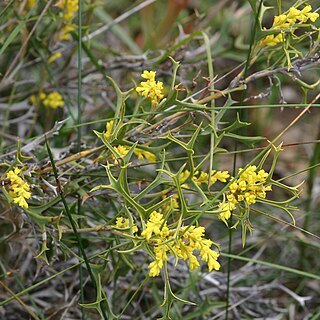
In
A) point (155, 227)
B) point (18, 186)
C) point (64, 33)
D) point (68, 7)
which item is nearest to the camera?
point (155, 227)

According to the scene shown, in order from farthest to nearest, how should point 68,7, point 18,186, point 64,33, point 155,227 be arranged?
1. point 64,33
2. point 68,7
3. point 18,186
4. point 155,227

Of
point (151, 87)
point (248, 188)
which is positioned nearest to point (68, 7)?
point (151, 87)

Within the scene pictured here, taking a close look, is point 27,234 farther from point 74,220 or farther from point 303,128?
point 303,128

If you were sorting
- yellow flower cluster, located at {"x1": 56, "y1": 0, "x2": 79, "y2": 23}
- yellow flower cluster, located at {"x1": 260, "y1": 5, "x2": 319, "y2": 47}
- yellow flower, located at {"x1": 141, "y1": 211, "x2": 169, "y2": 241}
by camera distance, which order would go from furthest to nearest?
yellow flower cluster, located at {"x1": 56, "y1": 0, "x2": 79, "y2": 23}
yellow flower cluster, located at {"x1": 260, "y1": 5, "x2": 319, "y2": 47}
yellow flower, located at {"x1": 141, "y1": 211, "x2": 169, "y2": 241}

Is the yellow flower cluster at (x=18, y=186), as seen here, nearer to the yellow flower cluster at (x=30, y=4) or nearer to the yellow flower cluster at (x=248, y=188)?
the yellow flower cluster at (x=248, y=188)

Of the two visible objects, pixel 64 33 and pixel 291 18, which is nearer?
pixel 291 18

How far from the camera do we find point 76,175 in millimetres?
1030

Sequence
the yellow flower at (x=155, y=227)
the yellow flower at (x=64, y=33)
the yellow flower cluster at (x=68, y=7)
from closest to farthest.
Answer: the yellow flower at (x=155, y=227) < the yellow flower cluster at (x=68, y=7) < the yellow flower at (x=64, y=33)

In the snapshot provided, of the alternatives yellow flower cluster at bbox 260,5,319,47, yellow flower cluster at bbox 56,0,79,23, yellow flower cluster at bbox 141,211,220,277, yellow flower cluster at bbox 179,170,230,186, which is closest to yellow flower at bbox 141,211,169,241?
yellow flower cluster at bbox 141,211,220,277

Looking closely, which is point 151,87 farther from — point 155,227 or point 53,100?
point 53,100

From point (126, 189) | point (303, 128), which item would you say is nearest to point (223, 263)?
point (126, 189)

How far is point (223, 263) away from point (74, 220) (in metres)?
0.53

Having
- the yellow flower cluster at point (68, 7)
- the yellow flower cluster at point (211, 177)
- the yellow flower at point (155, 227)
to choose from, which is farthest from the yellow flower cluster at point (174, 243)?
the yellow flower cluster at point (68, 7)

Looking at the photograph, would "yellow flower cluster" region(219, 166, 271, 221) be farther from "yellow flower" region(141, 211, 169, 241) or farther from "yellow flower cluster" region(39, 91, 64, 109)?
"yellow flower cluster" region(39, 91, 64, 109)
